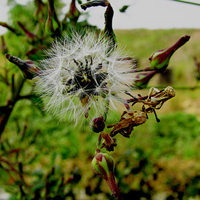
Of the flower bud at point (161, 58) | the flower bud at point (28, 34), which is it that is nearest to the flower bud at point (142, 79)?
the flower bud at point (161, 58)

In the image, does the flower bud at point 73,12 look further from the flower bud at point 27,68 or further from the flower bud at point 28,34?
the flower bud at point 27,68

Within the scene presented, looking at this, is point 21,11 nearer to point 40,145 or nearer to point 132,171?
point 40,145

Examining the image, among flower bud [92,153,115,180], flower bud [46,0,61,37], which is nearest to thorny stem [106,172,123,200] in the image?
flower bud [92,153,115,180]

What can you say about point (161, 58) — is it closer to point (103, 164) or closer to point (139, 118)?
point (139, 118)

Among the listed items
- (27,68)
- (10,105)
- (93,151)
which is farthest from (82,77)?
(93,151)

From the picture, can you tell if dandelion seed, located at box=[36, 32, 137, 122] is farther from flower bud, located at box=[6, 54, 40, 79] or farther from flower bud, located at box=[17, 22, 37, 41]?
flower bud, located at box=[17, 22, 37, 41]
